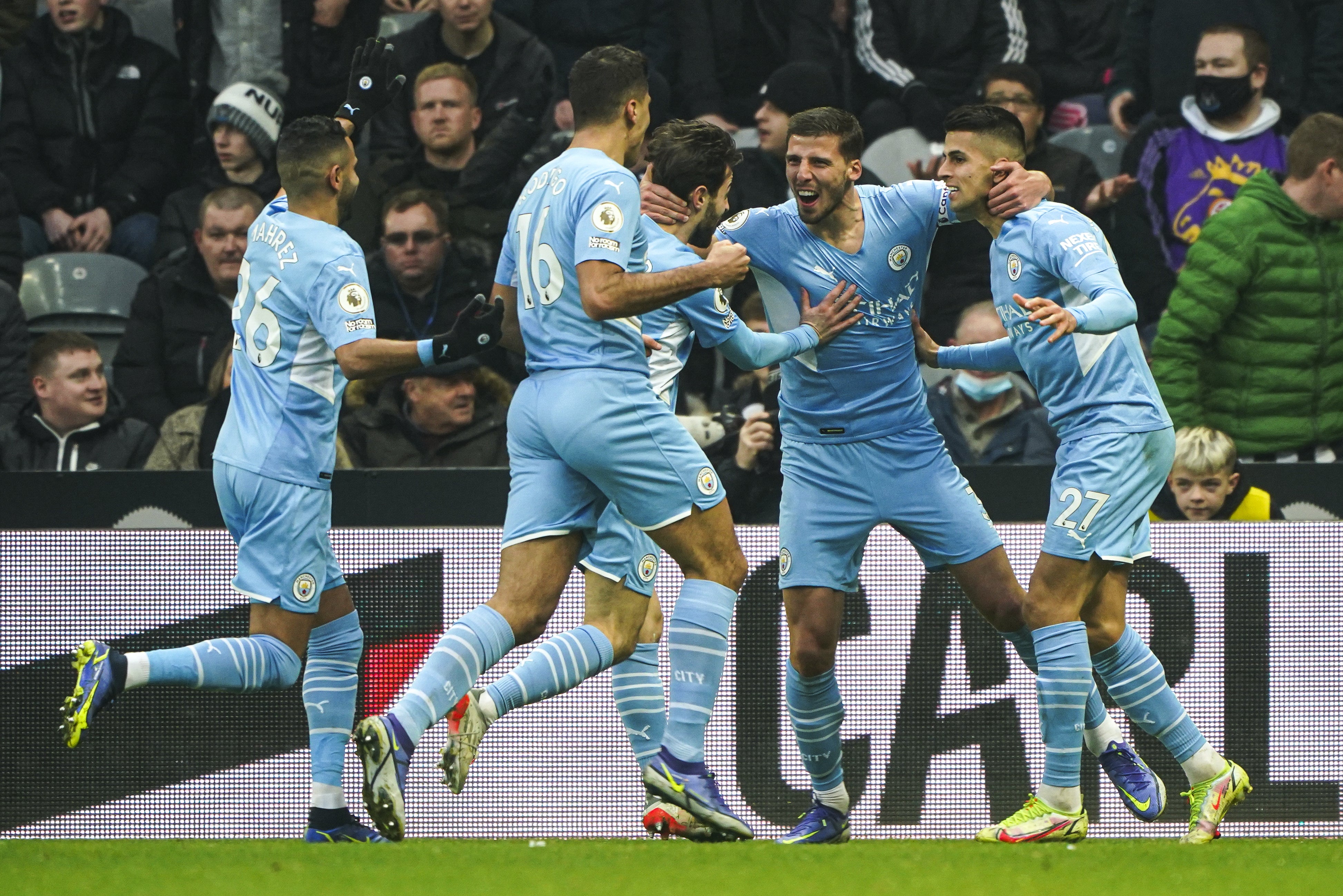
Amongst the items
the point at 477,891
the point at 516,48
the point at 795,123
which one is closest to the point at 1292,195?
the point at 795,123

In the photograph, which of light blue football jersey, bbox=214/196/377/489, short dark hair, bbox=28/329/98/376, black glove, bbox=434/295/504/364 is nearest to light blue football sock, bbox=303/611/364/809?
light blue football jersey, bbox=214/196/377/489

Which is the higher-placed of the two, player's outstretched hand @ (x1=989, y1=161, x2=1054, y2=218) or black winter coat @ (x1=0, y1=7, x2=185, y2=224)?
player's outstretched hand @ (x1=989, y1=161, x2=1054, y2=218)

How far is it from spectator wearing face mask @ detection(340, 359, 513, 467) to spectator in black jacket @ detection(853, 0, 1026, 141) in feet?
10.8

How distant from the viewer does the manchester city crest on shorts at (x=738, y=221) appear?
20.4 ft

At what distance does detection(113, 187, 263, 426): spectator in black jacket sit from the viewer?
9.10 meters

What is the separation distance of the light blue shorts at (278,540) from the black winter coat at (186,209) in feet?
13.2

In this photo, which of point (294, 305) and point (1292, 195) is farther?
point (1292, 195)

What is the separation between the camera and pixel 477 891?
4.35 metres

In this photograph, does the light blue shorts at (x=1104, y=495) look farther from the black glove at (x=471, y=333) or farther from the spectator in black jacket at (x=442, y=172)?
the spectator in black jacket at (x=442, y=172)

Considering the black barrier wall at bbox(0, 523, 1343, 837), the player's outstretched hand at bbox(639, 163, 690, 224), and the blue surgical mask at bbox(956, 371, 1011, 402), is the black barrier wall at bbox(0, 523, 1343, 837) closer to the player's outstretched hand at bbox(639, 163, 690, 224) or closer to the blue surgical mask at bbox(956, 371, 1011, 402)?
the blue surgical mask at bbox(956, 371, 1011, 402)

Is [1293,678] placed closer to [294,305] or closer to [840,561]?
[840,561]

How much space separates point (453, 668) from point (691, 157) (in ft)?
6.23

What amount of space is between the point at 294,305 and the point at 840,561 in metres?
2.07

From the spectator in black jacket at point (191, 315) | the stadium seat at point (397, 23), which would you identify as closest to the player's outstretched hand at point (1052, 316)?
the spectator in black jacket at point (191, 315)
